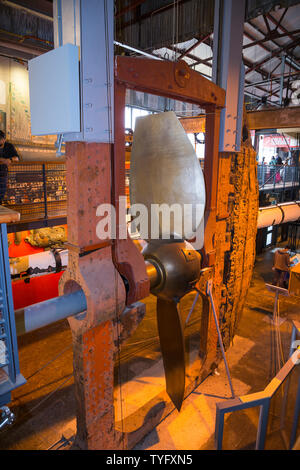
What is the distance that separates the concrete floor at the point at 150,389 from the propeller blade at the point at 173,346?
849 millimetres

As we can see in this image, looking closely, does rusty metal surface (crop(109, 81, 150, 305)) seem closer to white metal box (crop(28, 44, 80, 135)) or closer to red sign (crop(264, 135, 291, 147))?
white metal box (crop(28, 44, 80, 135))

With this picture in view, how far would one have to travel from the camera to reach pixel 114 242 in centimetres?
280

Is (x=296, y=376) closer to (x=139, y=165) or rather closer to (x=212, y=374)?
(x=212, y=374)

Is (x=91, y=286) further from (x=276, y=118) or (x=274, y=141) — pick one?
(x=274, y=141)

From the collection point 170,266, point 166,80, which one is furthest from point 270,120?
point 170,266

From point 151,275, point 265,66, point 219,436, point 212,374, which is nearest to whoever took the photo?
point 219,436

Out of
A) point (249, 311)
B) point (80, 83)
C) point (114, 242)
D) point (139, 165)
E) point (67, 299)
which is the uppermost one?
point (80, 83)

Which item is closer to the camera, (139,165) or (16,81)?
(139,165)

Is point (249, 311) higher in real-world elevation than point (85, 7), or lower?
lower

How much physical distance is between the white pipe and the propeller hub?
500 cm

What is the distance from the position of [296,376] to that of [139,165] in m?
2.78

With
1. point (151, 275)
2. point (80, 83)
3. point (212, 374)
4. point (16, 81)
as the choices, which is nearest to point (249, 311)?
point (212, 374)

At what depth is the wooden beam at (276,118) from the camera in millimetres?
6477

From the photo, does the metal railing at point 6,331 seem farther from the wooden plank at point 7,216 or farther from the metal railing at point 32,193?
the metal railing at point 32,193
